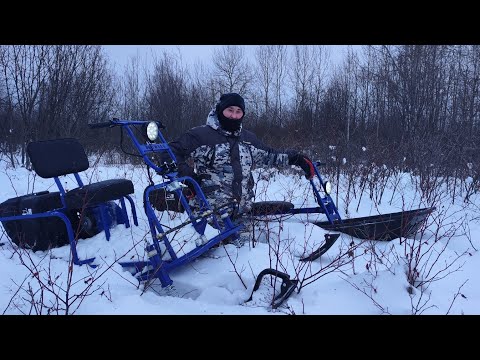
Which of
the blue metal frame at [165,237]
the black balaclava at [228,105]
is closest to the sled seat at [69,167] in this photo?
the blue metal frame at [165,237]

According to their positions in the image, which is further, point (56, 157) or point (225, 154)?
point (225, 154)

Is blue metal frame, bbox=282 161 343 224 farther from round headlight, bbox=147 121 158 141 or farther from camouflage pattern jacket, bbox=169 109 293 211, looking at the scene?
round headlight, bbox=147 121 158 141

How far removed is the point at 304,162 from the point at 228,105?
111cm

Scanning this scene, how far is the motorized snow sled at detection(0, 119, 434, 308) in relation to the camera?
338 centimetres

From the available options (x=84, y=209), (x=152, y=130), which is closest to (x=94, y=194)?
(x=84, y=209)

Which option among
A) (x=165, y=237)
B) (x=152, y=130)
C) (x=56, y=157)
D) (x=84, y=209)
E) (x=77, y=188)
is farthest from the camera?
(x=77, y=188)

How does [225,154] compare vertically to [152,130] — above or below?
below

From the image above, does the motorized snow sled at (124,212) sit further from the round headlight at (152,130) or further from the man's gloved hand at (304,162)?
the man's gloved hand at (304,162)

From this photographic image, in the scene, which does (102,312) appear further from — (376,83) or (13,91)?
(376,83)

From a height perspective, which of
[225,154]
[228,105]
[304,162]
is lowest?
[304,162]

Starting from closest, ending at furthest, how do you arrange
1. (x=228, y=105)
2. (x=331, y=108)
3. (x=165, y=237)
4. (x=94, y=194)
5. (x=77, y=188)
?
(x=165, y=237)
(x=94, y=194)
(x=77, y=188)
(x=228, y=105)
(x=331, y=108)

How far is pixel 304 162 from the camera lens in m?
4.60

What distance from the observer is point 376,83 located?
1593 cm

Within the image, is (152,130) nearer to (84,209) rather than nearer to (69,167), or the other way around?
(84,209)
